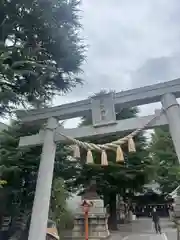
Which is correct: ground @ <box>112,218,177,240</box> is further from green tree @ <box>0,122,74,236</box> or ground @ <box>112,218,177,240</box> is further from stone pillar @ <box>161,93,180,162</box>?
stone pillar @ <box>161,93,180,162</box>

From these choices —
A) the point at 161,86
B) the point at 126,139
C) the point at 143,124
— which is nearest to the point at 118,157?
the point at 126,139

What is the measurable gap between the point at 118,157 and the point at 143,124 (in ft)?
2.54

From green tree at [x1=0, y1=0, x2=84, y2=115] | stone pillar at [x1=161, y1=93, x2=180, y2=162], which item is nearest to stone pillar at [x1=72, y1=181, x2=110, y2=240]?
green tree at [x1=0, y1=0, x2=84, y2=115]

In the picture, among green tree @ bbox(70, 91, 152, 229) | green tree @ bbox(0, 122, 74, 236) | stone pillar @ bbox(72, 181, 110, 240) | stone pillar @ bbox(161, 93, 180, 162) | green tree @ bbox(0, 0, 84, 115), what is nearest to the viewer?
stone pillar @ bbox(161, 93, 180, 162)

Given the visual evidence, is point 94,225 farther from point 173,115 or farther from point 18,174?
point 173,115

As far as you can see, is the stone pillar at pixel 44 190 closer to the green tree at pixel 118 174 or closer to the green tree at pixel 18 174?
the green tree at pixel 18 174

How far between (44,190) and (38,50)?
3.39 meters

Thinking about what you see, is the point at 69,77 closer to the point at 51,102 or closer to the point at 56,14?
the point at 51,102

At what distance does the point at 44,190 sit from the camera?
526 centimetres

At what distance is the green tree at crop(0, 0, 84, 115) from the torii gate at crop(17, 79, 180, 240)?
90 cm

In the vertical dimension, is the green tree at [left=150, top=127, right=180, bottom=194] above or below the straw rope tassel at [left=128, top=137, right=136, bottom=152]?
above

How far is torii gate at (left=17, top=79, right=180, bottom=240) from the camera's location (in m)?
5.03

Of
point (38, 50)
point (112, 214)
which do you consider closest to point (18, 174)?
point (38, 50)

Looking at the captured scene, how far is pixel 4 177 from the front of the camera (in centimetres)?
1027
